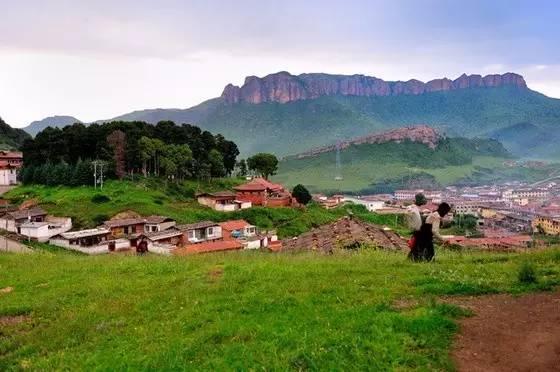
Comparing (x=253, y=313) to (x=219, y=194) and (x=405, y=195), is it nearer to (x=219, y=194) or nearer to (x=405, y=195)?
(x=219, y=194)

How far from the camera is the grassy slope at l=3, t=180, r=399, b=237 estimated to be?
49.2m

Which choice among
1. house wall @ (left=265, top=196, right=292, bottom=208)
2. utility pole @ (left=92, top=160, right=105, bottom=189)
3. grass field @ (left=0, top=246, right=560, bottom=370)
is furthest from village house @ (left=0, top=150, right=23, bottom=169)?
grass field @ (left=0, top=246, right=560, bottom=370)

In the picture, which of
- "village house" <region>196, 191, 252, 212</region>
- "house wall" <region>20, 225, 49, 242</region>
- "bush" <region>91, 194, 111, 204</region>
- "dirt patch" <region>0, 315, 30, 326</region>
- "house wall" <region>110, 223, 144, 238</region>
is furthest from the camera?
"village house" <region>196, 191, 252, 212</region>

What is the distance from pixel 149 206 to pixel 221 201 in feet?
34.8

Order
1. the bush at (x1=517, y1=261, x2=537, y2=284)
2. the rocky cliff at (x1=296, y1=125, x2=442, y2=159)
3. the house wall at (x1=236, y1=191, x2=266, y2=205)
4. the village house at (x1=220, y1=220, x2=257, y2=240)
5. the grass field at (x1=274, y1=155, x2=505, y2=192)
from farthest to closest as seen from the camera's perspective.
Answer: the rocky cliff at (x1=296, y1=125, x2=442, y2=159) < the grass field at (x1=274, y1=155, x2=505, y2=192) < the house wall at (x1=236, y1=191, x2=266, y2=205) < the village house at (x1=220, y1=220, x2=257, y2=240) < the bush at (x1=517, y1=261, x2=537, y2=284)

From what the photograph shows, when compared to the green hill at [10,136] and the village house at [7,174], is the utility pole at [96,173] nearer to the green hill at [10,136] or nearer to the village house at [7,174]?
the village house at [7,174]

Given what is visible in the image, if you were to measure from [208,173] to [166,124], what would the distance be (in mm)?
8967

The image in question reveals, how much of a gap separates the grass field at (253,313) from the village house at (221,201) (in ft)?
153

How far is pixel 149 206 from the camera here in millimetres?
50531

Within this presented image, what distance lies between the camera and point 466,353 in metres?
5.71

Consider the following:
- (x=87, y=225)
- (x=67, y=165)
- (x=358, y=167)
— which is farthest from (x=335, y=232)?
(x=358, y=167)

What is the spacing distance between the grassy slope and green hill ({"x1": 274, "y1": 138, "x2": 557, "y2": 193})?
75.0 m

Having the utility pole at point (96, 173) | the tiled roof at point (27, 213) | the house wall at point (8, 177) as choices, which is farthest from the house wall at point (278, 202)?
the house wall at point (8, 177)

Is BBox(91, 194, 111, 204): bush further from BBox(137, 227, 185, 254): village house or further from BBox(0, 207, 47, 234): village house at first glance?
BBox(137, 227, 185, 254): village house
